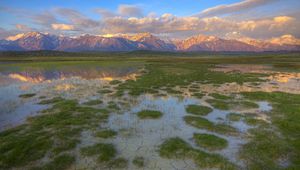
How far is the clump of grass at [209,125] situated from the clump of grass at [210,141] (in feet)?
5.71

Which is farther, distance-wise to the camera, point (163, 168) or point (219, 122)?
point (219, 122)

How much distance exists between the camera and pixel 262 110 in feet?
77.8

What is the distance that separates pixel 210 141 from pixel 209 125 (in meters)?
3.64

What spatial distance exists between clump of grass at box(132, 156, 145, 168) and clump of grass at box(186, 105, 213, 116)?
11.1 m

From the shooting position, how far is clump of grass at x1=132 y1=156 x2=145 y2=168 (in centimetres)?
1247

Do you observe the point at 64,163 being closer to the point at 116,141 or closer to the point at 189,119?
the point at 116,141

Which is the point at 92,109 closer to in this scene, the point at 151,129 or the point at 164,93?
the point at 151,129

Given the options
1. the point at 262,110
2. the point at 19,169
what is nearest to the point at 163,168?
the point at 19,169

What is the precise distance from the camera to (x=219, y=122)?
1980cm

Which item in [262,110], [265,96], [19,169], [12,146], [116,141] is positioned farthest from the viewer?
[265,96]

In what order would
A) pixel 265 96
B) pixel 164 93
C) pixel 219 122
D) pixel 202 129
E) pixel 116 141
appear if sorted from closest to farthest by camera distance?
pixel 116 141
pixel 202 129
pixel 219 122
pixel 265 96
pixel 164 93

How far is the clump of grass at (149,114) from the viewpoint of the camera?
2117 centimetres

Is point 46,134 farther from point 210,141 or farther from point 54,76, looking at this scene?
point 54,76

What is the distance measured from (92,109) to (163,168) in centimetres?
1401
